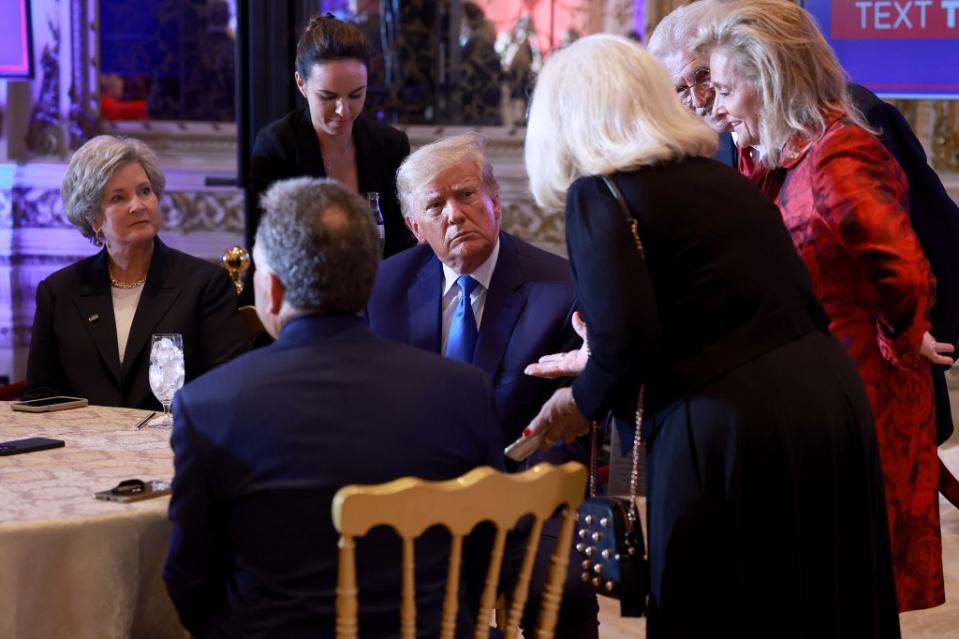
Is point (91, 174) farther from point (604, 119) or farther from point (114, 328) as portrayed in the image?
point (604, 119)

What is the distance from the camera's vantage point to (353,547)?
1.54 metres

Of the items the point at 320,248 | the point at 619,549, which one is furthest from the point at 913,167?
the point at 320,248

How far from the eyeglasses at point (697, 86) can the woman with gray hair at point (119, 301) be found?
3.85 ft

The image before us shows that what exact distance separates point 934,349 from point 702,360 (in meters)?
0.78

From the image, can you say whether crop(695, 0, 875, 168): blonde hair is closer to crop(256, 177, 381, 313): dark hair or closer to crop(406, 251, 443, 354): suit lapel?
crop(406, 251, 443, 354): suit lapel

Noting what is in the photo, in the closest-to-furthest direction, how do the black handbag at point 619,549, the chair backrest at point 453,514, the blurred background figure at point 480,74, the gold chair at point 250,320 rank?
the chair backrest at point 453,514, the black handbag at point 619,549, the gold chair at point 250,320, the blurred background figure at point 480,74

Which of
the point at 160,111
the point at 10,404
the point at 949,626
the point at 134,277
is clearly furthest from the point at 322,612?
the point at 160,111

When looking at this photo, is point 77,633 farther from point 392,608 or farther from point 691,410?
point 691,410

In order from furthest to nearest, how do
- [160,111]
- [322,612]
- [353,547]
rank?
[160,111]
[322,612]
[353,547]

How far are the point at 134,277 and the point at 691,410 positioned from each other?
5.54 feet

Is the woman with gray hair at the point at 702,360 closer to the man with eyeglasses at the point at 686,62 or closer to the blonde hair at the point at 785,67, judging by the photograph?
the blonde hair at the point at 785,67

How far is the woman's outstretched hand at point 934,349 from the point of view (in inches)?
94.7

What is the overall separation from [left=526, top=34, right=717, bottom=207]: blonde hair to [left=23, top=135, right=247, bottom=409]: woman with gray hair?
1.30 meters

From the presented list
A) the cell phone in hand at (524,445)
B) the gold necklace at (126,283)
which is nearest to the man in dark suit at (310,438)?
the cell phone in hand at (524,445)
